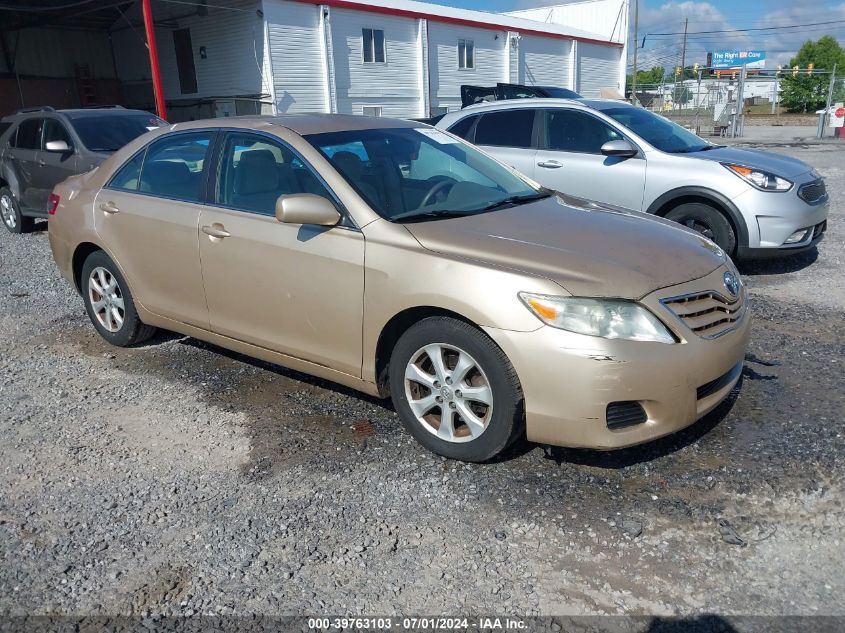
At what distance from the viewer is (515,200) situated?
4305 mm

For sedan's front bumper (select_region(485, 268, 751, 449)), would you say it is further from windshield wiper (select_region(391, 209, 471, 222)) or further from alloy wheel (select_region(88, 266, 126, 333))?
alloy wheel (select_region(88, 266, 126, 333))

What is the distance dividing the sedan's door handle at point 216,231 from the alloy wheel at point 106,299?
1.25 m

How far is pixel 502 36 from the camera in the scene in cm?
3372

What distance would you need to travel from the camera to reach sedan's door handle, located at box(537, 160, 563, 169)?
768 centimetres

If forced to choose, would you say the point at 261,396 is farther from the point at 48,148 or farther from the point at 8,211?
the point at 8,211

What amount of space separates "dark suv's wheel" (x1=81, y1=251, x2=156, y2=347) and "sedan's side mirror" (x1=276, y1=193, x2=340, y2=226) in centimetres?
196

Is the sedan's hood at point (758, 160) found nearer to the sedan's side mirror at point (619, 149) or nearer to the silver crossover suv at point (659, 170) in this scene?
the silver crossover suv at point (659, 170)

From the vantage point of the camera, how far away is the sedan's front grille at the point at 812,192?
6730 millimetres

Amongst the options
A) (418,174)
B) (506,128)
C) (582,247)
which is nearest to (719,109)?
(506,128)

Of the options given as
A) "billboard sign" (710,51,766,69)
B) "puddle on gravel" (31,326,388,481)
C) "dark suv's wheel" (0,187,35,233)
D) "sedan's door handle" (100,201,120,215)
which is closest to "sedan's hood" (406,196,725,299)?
"puddle on gravel" (31,326,388,481)

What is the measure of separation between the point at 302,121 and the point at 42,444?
2.38 meters

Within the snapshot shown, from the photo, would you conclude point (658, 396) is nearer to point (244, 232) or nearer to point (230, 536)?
point (230, 536)

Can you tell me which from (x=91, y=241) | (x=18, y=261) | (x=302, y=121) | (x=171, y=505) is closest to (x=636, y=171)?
(x=302, y=121)

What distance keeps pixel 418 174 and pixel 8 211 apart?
903cm
